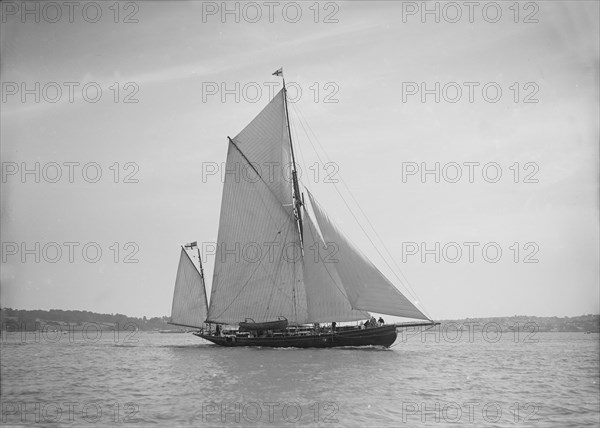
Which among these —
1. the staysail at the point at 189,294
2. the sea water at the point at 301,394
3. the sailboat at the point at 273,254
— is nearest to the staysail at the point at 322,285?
the sailboat at the point at 273,254

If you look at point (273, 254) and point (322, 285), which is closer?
point (322, 285)

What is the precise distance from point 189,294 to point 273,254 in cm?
2169

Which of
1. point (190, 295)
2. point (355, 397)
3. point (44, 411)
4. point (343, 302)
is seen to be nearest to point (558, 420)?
point (355, 397)

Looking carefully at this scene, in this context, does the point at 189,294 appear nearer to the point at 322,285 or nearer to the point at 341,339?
the point at 341,339

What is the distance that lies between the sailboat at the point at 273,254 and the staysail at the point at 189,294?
14431 mm

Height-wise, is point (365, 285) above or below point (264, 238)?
below

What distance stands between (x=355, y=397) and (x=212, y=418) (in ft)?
24.3

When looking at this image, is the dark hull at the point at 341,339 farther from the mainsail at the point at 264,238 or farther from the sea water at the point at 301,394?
the sea water at the point at 301,394

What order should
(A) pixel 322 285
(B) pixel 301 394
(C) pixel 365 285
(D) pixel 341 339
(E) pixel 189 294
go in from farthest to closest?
(E) pixel 189 294 < (D) pixel 341 339 < (A) pixel 322 285 < (C) pixel 365 285 < (B) pixel 301 394

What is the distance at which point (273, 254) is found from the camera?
56.3 meters

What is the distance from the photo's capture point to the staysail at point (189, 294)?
73562mm

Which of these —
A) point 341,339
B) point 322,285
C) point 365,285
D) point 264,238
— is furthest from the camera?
point 264,238

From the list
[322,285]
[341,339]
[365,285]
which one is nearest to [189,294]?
[341,339]

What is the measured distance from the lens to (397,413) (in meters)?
22.6
